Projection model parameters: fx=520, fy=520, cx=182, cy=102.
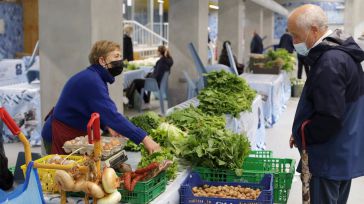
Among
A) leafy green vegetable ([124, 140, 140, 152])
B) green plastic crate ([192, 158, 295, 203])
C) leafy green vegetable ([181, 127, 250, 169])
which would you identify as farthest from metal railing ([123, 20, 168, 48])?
green plastic crate ([192, 158, 295, 203])

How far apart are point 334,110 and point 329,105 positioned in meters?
0.04

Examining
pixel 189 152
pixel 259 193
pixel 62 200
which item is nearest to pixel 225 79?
pixel 189 152

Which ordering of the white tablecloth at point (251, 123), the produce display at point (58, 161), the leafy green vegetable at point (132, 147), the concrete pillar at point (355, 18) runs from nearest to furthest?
the produce display at point (58, 161) < the leafy green vegetable at point (132, 147) < the white tablecloth at point (251, 123) < the concrete pillar at point (355, 18)

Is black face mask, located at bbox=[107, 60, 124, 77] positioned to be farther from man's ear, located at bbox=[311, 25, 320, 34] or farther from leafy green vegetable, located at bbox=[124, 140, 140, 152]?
man's ear, located at bbox=[311, 25, 320, 34]

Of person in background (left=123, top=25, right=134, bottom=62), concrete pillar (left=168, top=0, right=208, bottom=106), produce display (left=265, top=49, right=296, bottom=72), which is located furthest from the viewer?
person in background (left=123, top=25, right=134, bottom=62)

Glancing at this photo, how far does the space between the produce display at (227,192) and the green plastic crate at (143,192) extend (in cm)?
35

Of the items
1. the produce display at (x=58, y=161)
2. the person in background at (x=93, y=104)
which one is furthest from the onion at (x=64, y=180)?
the person in background at (x=93, y=104)

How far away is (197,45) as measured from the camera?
8.97 meters

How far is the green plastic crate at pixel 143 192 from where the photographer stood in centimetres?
262

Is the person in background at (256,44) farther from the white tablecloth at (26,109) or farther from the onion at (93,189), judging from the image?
the onion at (93,189)

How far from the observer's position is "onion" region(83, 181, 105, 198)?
2.37 metres

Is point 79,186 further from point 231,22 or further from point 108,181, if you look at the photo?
point 231,22

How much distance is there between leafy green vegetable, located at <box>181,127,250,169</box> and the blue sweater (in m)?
0.41

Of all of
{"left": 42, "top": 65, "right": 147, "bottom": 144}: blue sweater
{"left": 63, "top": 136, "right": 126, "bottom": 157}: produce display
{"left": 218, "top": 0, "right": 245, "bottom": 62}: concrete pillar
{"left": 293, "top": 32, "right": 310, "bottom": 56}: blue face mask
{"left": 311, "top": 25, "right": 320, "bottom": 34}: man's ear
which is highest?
{"left": 218, "top": 0, "right": 245, "bottom": 62}: concrete pillar
